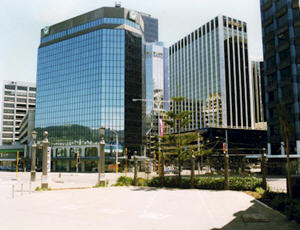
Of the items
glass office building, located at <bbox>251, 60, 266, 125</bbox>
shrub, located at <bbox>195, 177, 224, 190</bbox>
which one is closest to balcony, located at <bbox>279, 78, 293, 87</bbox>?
shrub, located at <bbox>195, 177, 224, 190</bbox>

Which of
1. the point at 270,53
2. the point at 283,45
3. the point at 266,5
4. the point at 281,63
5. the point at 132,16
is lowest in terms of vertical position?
the point at 281,63

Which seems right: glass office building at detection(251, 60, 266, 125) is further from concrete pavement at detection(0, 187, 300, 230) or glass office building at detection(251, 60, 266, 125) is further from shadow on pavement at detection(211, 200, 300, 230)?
shadow on pavement at detection(211, 200, 300, 230)

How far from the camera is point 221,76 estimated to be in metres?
143

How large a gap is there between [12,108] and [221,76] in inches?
4391

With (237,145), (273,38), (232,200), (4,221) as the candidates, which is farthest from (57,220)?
(237,145)

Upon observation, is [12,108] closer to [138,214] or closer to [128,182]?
[128,182]

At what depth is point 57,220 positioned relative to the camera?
494 inches

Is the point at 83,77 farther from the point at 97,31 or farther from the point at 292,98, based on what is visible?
the point at 292,98

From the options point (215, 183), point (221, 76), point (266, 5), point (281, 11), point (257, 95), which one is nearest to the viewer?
point (215, 183)

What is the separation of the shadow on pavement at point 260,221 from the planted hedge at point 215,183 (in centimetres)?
827

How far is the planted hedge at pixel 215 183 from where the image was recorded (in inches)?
894

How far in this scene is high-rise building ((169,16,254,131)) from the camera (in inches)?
5684

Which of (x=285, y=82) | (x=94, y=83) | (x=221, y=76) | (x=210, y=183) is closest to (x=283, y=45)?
(x=285, y=82)

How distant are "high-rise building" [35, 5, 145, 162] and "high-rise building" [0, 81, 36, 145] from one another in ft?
231
